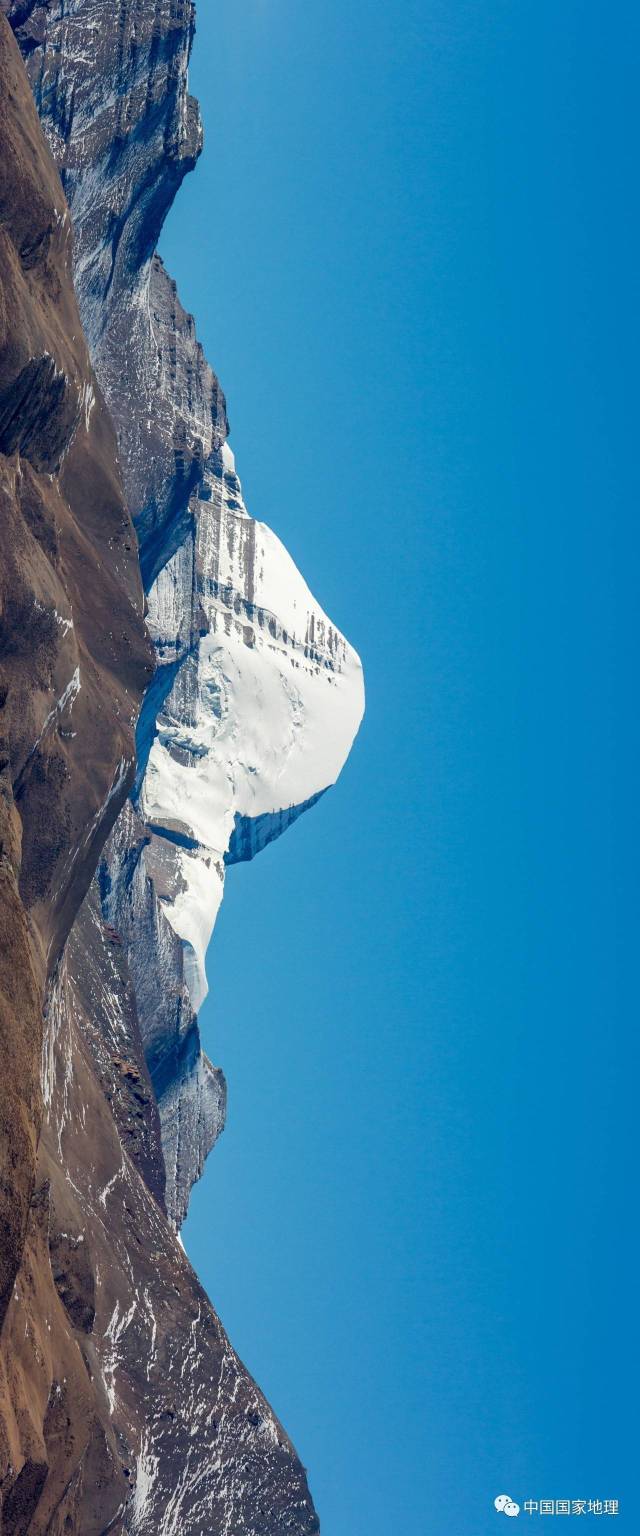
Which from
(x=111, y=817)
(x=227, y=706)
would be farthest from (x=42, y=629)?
(x=227, y=706)

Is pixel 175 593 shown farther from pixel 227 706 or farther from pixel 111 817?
pixel 111 817

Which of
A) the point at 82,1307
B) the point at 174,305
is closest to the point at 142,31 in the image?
the point at 174,305

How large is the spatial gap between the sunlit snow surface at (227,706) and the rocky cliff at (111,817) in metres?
0.20

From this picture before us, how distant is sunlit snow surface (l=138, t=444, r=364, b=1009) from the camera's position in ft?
231

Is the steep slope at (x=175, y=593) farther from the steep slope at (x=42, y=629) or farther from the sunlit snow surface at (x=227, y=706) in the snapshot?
the steep slope at (x=42, y=629)

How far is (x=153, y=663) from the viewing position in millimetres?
43875

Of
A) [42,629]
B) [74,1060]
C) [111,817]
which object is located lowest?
[74,1060]

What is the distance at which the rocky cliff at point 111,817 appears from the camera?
29578 millimetres

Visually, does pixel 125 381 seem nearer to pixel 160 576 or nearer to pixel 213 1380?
pixel 160 576

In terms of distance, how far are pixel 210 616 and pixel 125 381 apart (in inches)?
649

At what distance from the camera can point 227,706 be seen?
7625 cm

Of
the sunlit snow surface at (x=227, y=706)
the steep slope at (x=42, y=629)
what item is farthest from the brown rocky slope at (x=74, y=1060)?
the sunlit snow surface at (x=227, y=706)

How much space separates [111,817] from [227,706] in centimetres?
3789

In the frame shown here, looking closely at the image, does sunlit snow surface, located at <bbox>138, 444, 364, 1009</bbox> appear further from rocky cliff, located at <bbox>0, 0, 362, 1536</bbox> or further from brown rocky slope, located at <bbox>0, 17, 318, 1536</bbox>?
brown rocky slope, located at <bbox>0, 17, 318, 1536</bbox>
